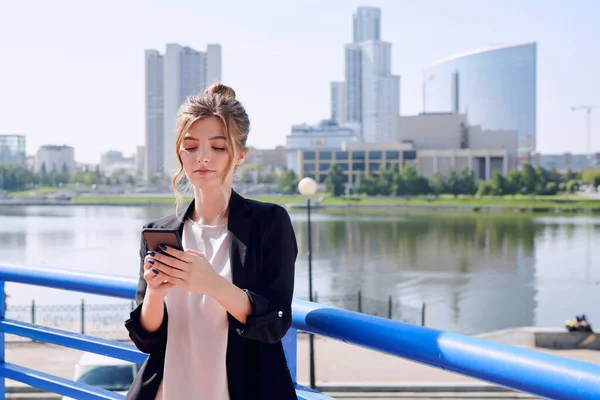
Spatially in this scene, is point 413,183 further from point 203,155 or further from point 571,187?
point 203,155

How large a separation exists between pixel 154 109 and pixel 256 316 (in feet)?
361

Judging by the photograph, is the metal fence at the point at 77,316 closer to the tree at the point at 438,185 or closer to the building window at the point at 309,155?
the tree at the point at 438,185

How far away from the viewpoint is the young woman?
1.03m

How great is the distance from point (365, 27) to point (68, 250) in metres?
144

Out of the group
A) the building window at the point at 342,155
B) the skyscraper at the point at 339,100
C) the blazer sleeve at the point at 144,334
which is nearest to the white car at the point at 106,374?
the blazer sleeve at the point at 144,334

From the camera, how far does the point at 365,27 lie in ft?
549

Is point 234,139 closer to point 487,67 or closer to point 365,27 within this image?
point 487,67

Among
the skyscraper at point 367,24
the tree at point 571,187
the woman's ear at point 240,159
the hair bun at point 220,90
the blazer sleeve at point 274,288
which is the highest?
the skyscraper at point 367,24

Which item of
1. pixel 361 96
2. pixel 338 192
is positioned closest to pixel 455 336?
pixel 338 192

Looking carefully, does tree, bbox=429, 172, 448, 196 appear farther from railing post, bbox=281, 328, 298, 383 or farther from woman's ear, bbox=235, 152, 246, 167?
woman's ear, bbox=235, 152, 246, 167

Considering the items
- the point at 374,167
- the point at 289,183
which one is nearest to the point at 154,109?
the point at 289,183

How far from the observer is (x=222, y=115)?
114cm

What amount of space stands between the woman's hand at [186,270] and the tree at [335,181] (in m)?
62.3

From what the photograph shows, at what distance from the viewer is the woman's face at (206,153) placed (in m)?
1.15
